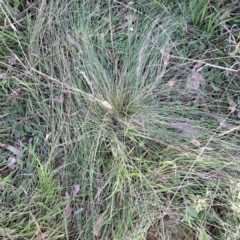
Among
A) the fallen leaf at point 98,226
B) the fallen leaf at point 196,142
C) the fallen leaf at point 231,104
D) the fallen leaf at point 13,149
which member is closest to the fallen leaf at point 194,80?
the fallen leaf at point 231,104

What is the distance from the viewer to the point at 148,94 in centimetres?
174

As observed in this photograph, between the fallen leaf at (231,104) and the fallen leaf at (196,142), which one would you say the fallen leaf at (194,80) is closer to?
the fallen leaf at (231,104)

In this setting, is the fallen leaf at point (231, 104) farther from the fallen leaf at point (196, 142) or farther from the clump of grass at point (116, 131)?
the fallen leaf at point (196, 142)

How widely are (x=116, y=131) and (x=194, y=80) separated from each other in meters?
0.49

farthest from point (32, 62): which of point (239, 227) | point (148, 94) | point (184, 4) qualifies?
point (239, 227)

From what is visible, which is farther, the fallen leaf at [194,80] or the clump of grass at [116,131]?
the fallen leaf at [194,80]


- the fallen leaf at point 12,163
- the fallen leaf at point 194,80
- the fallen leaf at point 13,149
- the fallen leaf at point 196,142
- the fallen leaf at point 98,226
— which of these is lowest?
the fallen leaf at point 98,226

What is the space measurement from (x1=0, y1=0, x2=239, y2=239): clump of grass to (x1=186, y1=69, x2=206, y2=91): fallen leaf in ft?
0.08

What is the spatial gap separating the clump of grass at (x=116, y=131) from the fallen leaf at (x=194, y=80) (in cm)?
3

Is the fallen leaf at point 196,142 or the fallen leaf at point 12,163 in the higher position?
the fallen leaf at point 12,163

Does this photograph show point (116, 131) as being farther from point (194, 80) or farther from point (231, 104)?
point (231, 104)

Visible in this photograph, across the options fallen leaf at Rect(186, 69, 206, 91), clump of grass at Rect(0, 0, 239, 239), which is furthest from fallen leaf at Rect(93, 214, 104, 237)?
fallen leaf at Rect(186, 69, 206, 91)

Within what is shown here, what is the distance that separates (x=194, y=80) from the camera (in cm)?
179

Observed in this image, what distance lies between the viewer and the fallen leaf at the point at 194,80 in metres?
1.78
